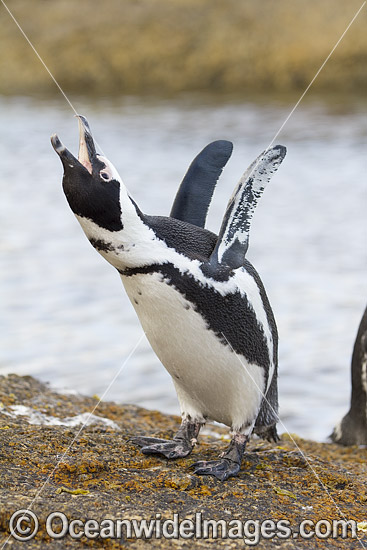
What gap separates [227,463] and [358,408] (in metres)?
1.38

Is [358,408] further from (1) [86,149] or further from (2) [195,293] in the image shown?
(1) [86,149]

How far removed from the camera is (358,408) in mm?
3318

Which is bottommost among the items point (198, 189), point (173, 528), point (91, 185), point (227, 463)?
point (173, 528)

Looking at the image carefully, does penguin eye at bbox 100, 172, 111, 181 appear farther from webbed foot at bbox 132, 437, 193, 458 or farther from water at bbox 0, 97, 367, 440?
water at bbox 0, 97, 367, 440

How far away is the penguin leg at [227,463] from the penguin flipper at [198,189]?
23.1 inches

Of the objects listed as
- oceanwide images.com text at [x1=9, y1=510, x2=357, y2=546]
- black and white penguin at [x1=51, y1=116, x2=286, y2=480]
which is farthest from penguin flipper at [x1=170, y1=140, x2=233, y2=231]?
oceanwide images.com text at [x1=9, y1=510, x2=357, y2=546]

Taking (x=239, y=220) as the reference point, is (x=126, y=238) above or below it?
below

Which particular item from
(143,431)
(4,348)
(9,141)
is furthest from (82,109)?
(143,431)

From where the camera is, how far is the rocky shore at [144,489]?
1.66 metres

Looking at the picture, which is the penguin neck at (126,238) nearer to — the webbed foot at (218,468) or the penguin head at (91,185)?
the penguin head at (91,185)

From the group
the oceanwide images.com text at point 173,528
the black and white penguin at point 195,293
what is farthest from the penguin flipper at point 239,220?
the oceanwide images.com text at point 173,528

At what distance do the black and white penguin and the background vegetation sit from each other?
12.3 meters

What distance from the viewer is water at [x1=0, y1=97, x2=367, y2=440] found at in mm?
3967

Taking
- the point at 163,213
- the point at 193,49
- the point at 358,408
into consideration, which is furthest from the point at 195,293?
the point at 193,49
